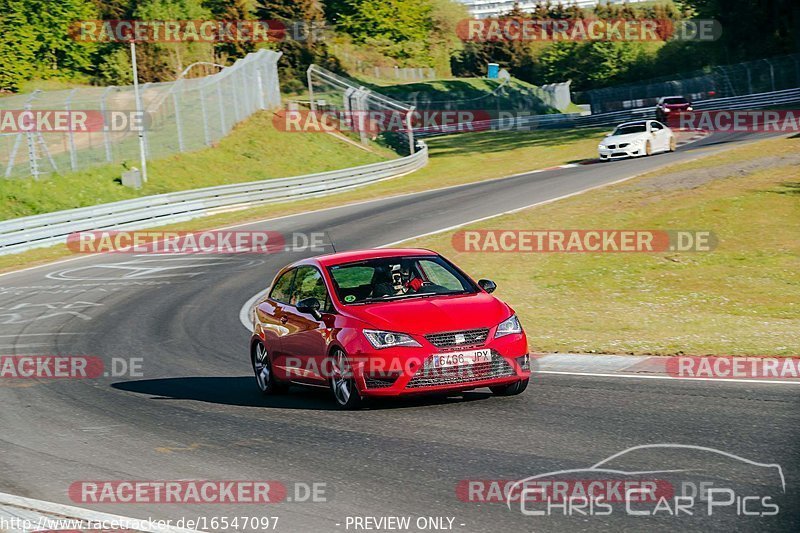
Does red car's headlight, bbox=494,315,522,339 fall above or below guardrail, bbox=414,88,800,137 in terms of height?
below

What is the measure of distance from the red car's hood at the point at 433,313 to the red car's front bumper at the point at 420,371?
7.6 inches

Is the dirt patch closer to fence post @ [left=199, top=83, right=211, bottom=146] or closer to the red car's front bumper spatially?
the red car's front bumper

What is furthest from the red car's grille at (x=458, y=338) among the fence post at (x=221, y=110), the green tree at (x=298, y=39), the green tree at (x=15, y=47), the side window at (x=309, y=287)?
the green tree at (x=15, y=47)

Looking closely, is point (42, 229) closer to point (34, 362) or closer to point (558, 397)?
point (34, 362)

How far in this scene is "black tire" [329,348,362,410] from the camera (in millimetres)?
10375

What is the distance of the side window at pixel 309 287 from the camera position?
1138 centimetres

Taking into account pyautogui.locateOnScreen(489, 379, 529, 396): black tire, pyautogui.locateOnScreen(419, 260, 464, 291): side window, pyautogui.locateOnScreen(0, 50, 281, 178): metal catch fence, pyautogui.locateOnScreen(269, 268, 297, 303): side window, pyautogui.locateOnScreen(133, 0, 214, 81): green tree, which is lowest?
pyautogui.locateOnScreen(489, 379, 529, 396): black tire

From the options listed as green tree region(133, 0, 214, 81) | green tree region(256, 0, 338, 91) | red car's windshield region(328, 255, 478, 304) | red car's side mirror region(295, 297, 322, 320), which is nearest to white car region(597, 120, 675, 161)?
red car's windshield region(328, 255, 478, 304)

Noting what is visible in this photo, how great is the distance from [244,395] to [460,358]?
3.27 metres

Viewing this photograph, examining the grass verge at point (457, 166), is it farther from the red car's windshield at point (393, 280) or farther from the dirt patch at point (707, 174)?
the red car's windshield at point (393, 280)

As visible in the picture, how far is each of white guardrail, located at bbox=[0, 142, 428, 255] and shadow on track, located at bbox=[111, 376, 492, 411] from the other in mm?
17682

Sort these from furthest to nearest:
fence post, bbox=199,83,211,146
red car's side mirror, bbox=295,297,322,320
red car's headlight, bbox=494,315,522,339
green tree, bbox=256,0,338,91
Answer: green tree, bbox=256,0,338,91 < fence post, bbox=199,83,211,146 < red car's side mirror, bbox=295,297,322,320 < red car's headlight, bbox=494,315,522,339

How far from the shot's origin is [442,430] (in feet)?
30.2

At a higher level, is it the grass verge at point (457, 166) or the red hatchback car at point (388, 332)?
the red hatchback car at point (388, 332)
